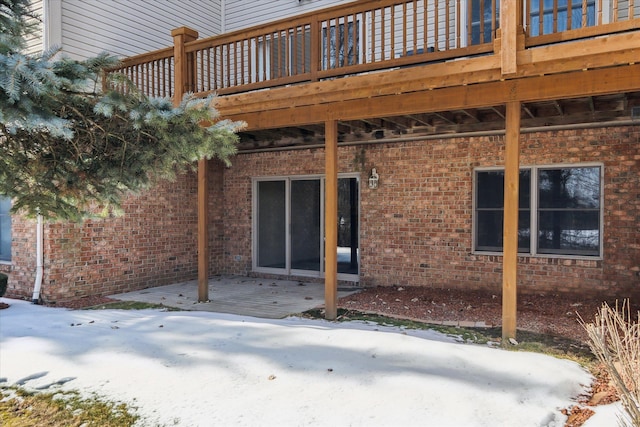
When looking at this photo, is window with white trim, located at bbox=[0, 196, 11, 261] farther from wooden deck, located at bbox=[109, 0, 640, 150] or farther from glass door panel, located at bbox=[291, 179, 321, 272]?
glass door panel, located at bbox=[291, 179, 321, 272]

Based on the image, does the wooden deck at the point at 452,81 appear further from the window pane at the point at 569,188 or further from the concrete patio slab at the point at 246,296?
the window pane at the point at 569,188

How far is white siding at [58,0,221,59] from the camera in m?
7.75

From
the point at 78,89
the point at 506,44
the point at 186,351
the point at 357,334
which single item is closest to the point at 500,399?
the point at 357,334

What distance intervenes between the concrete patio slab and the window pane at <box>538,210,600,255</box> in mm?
3244

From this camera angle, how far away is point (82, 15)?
309 inches

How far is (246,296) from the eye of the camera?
7652 millimetres

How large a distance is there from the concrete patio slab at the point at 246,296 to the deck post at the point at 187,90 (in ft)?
1.47

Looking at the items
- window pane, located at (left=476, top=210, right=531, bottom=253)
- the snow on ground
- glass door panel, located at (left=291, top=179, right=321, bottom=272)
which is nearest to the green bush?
the snow on ground

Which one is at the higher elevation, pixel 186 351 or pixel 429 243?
Result: pixel 429 243

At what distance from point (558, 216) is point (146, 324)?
618 centimetres

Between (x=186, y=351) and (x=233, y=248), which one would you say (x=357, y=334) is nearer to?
(x=186, y=351)

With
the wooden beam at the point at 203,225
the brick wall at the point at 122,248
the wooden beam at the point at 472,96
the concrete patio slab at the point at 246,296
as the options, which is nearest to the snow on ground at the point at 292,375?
the concrete patio slab at the point at 246,296

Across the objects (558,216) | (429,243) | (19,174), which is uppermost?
(19,174)

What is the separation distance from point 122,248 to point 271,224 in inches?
119
